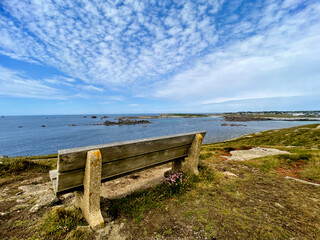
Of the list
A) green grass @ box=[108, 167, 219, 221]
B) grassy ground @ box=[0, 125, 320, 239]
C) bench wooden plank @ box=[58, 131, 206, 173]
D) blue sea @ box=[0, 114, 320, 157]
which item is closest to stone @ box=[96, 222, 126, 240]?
grassy ground @ box=[0, 125, 320, 239]

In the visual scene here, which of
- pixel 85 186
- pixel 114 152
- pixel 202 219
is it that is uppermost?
pixel 114 152

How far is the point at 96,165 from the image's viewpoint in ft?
7.93

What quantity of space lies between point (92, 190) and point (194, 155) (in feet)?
9.97

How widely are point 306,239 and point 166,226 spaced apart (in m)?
2.34

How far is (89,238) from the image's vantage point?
2.17 meters

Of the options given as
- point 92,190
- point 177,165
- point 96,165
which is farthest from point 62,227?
point 177,165

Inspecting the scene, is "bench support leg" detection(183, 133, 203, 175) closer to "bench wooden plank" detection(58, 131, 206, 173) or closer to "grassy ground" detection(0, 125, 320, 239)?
"grassy ground" detection(0, 125, 320, 239)

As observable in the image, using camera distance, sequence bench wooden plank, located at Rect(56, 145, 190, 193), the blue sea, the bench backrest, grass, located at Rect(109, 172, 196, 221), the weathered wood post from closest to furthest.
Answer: the bench backrest < bench wooden plank, located at Rect(56, 145, 190, 193) < grass, located at Rect(109, 172, 196, 221) < the weathered wood post < the blue sea

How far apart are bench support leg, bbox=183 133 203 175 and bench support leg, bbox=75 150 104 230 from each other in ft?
9.50

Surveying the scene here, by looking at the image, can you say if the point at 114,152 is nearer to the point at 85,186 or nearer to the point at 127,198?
the point at 85,186

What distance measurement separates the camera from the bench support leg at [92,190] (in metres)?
2.38

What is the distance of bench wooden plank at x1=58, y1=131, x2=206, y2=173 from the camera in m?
2.24

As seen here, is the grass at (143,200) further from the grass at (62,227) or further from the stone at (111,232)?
the grass at (62,227)

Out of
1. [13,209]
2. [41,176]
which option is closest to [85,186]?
[13,209]
